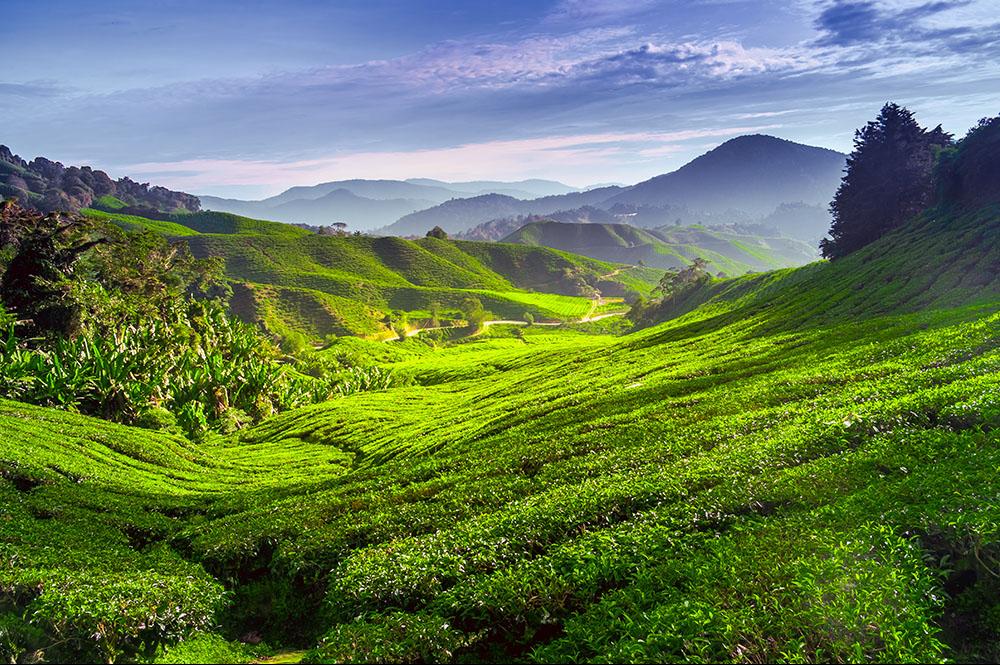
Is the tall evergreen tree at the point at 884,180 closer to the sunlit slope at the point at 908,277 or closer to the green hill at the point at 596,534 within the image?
the sunlit slope at the point at 908,277

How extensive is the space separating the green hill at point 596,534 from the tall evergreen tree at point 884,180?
68523 millimetres

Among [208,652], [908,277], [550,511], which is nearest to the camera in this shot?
[208,652]

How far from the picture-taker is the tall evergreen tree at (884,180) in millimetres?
85812

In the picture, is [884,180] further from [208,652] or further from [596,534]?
[208,652]

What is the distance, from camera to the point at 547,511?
52.0 feet

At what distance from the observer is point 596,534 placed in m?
14.0

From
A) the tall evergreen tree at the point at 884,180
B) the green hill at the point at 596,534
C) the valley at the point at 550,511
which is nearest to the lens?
the green hill at the point at 596,534

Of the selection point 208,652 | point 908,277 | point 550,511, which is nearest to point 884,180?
point 908,277

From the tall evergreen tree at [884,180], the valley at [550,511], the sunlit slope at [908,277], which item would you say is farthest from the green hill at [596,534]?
the tall evergreen tree at [884,180]

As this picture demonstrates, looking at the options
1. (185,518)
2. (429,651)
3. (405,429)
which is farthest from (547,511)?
(405,429)

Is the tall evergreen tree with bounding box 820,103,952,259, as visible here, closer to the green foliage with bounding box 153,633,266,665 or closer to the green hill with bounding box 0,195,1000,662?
the green hill with bounding box 0,195,1000,662

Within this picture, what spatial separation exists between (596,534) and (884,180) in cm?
10364

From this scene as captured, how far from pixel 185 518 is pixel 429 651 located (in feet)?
56.0

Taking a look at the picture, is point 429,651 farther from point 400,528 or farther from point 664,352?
point 664,352
